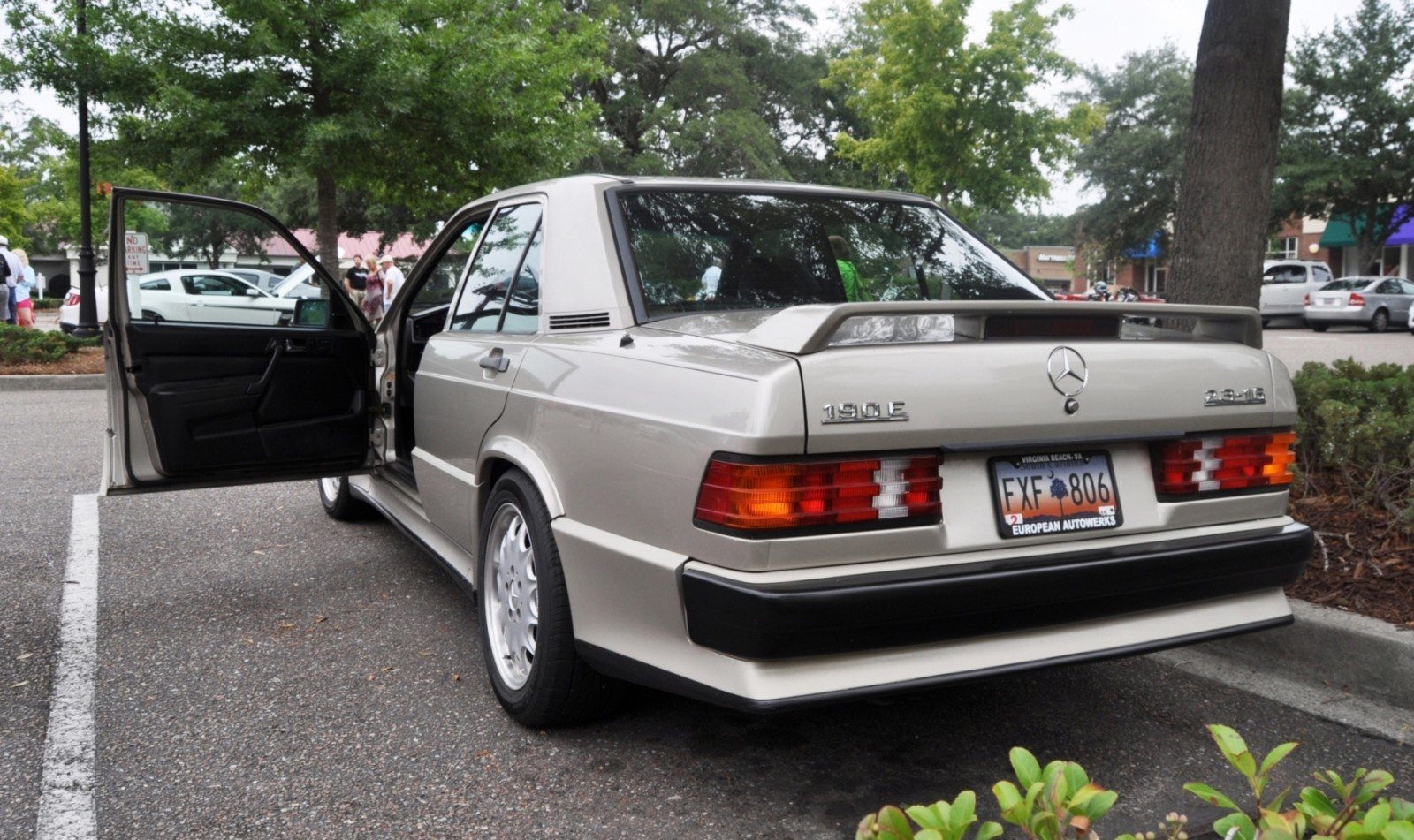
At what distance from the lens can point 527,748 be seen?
123 inches

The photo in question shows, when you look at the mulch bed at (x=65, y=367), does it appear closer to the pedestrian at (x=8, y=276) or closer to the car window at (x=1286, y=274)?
the pedestrian at (x=8, y=276)

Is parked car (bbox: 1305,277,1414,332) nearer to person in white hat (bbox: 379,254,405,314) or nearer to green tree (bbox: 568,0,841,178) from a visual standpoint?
green tree (bbox: 568,0,841,178)

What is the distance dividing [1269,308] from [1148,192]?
50.2 feet

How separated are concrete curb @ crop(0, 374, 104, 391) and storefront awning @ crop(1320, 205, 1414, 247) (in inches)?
1348

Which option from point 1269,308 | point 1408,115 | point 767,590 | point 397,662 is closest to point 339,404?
point 397,662

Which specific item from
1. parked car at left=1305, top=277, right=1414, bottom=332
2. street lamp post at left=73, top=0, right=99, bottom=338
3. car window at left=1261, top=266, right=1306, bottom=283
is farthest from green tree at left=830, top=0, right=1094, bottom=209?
street lamp post at left=73, top=0, right=99, bottom=338

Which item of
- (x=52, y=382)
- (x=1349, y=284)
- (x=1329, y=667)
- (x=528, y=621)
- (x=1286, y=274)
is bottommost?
(x=1329, y=667)

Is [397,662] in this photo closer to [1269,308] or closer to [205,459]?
[205,459]

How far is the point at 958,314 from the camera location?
2.62 meters

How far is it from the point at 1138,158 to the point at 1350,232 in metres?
7.54

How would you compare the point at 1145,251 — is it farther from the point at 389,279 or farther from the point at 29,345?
the point at 29,345

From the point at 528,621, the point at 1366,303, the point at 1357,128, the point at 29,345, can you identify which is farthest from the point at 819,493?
the point at 1357,128

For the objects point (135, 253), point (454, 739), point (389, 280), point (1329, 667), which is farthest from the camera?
point (389, 280)

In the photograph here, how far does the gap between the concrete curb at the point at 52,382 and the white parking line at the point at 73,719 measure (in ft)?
29.6
